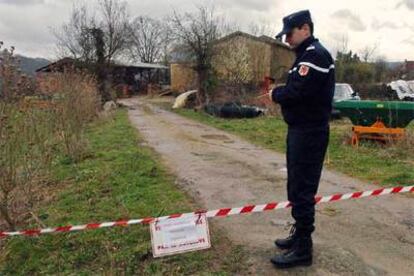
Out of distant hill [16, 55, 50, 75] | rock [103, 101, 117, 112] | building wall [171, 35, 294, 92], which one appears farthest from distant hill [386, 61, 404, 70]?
distant hill [16, 55, 50, 75]

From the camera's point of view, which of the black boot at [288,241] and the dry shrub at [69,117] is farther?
the dry shrub at [69,117]

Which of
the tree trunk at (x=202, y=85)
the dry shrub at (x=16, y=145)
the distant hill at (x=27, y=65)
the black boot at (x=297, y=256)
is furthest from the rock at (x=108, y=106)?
the black boot at (x=297, y=256)

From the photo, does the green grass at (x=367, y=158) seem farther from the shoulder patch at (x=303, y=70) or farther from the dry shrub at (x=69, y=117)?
the dry shrub at (x=69, y=117)

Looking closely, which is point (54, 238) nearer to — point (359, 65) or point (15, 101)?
point (15, 101)

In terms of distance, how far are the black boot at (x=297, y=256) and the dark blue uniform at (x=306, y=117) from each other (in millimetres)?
90

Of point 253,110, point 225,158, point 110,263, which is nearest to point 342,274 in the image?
point 110,263

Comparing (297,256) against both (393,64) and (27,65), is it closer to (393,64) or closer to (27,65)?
(27,65)

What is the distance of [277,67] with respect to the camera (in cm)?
4184

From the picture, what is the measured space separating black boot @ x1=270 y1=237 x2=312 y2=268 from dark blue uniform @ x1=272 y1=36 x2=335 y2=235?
3.5 inches

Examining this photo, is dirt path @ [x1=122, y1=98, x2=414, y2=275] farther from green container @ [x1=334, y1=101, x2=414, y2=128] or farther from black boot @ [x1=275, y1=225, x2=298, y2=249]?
green container @ [x1=334, y1=101, x2=414, y2=128]

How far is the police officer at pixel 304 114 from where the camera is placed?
3.68 metres

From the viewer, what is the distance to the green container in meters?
10.2

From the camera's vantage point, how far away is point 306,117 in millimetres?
3795

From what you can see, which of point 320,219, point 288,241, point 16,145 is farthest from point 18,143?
point 320,219
